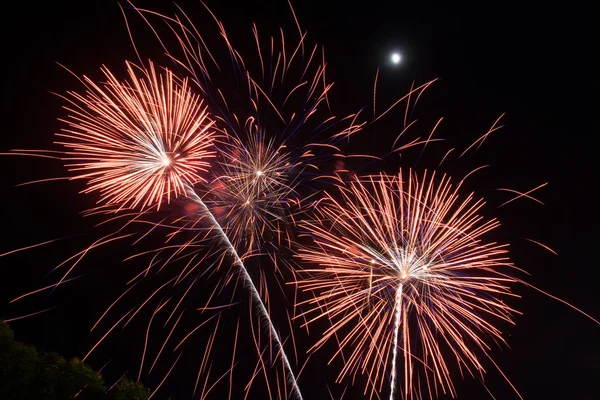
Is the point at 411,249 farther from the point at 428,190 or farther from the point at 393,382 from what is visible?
the point at 393,382

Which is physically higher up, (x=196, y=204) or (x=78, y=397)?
(x=196, y=204)

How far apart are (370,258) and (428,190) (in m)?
2.14

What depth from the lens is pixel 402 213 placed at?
1120 centimetres

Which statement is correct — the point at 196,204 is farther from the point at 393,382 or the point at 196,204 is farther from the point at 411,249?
the point at 393,382

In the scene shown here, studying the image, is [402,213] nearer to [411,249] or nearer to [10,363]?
[411,249]

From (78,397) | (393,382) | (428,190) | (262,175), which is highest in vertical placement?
(428,190)

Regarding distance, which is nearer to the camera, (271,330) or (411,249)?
(411,249)

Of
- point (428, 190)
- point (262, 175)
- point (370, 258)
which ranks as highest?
point (428, 190)

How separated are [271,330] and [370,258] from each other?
3267 mm

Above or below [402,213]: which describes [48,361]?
below

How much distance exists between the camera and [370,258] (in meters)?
11.1

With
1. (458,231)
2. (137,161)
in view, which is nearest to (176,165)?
(137,161)

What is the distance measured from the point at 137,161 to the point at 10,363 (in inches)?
224

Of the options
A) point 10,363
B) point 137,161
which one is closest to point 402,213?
point 137,161
